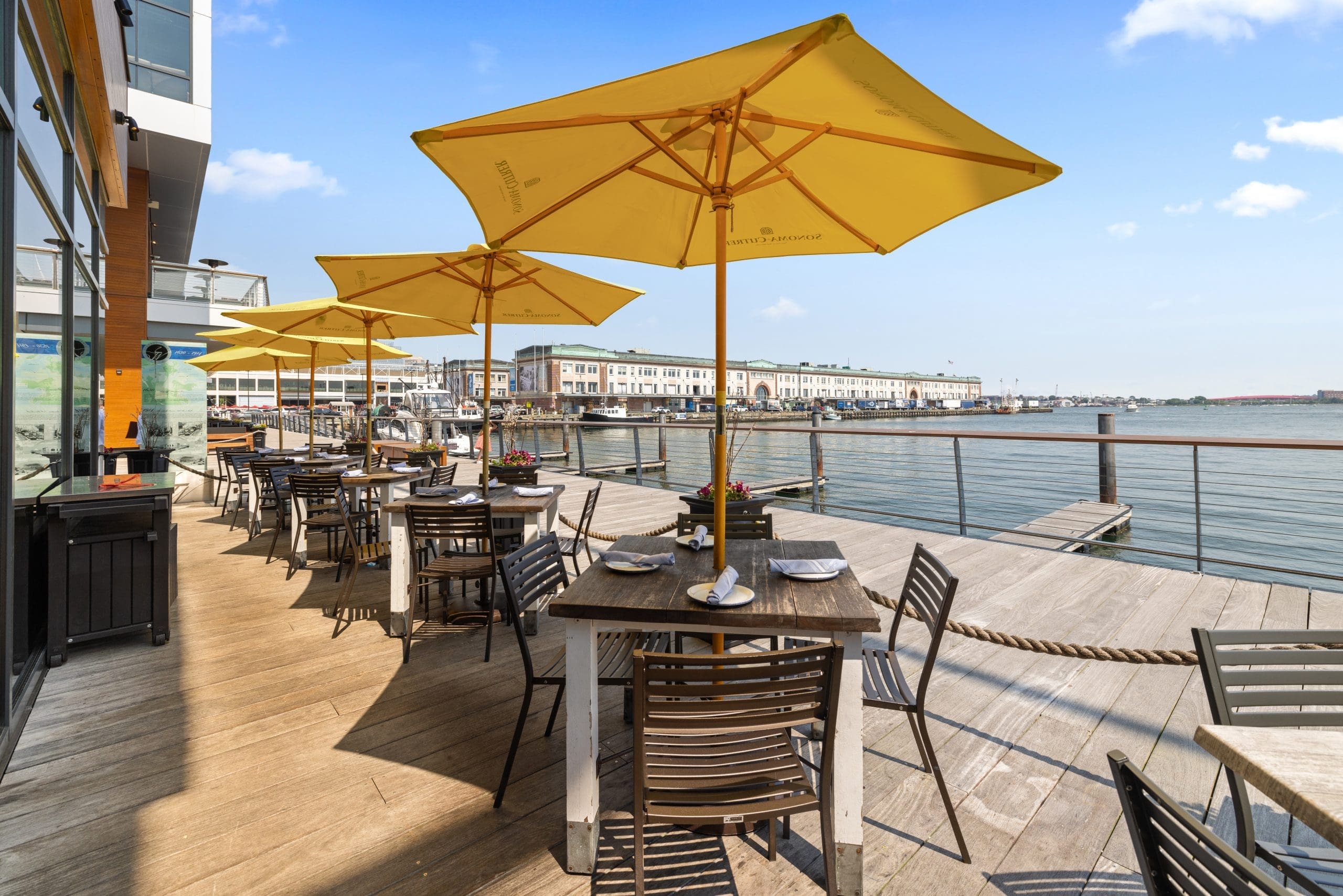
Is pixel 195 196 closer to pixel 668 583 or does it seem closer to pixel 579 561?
pixel 579 561

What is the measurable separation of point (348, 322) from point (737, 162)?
4.58 metres

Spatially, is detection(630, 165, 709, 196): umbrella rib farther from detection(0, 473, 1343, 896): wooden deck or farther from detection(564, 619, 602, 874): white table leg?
detection(0, 473, 1343, 896): wooden deck

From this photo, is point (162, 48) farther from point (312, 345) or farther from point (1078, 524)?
point (1078, 524)

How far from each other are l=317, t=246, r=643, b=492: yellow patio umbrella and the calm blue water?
1.61 m

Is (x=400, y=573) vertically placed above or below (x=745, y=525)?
below

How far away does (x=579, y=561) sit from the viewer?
471 centimetres

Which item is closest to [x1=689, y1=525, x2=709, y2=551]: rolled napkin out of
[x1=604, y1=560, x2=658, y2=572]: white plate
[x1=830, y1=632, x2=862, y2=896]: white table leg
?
[x1=604, y1=560, x2=658, y2=572]: white plate

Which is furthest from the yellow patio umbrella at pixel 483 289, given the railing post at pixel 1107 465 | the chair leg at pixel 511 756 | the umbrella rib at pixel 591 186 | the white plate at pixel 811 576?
the railing post at pixel 1107 465

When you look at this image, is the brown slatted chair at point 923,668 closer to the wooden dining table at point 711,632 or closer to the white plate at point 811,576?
the wooden dining table at point 711,632

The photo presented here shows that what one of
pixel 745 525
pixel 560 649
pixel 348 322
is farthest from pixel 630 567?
pixel 348 322

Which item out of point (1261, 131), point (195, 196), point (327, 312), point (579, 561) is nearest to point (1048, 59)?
point (1261, 131)

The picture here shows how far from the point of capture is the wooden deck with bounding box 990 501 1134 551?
310 inches

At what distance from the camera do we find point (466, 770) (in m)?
2.12

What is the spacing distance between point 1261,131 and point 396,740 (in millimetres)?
12654
